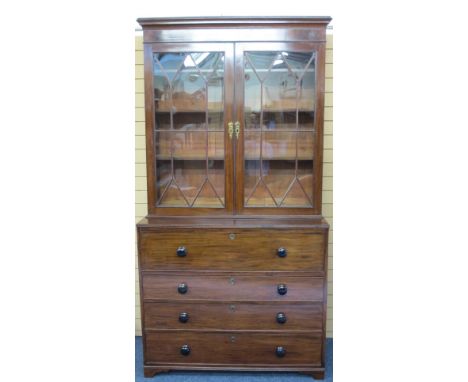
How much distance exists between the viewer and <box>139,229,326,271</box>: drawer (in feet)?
6.16

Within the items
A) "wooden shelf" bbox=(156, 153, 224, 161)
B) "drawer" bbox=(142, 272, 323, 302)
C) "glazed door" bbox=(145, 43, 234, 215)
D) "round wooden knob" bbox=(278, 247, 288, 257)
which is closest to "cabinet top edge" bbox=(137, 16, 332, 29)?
"glazed door" bbox=(145, 43, 234, 215)

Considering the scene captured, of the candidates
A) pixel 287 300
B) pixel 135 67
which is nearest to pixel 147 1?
pixel 135 67

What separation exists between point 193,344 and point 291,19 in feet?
6.39

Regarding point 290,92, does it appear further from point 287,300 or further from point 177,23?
point 287,300

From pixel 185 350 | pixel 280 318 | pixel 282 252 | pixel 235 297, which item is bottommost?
pixel 185 350

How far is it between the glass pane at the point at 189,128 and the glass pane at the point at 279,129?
6.8 inches

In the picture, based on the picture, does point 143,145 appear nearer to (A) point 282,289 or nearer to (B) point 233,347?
(A) point 282,289

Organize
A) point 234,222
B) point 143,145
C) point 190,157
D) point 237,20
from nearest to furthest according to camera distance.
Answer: point 237,20, point 234,222, point 190,157, point 143,145

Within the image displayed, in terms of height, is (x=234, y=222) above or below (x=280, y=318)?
above

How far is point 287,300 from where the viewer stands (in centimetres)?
191

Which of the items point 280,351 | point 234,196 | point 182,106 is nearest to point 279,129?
point 234,196

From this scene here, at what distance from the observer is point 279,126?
2.00 meters

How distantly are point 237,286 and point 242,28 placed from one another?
1.46 metres

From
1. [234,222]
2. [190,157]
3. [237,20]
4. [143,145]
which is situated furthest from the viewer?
[143,145]
